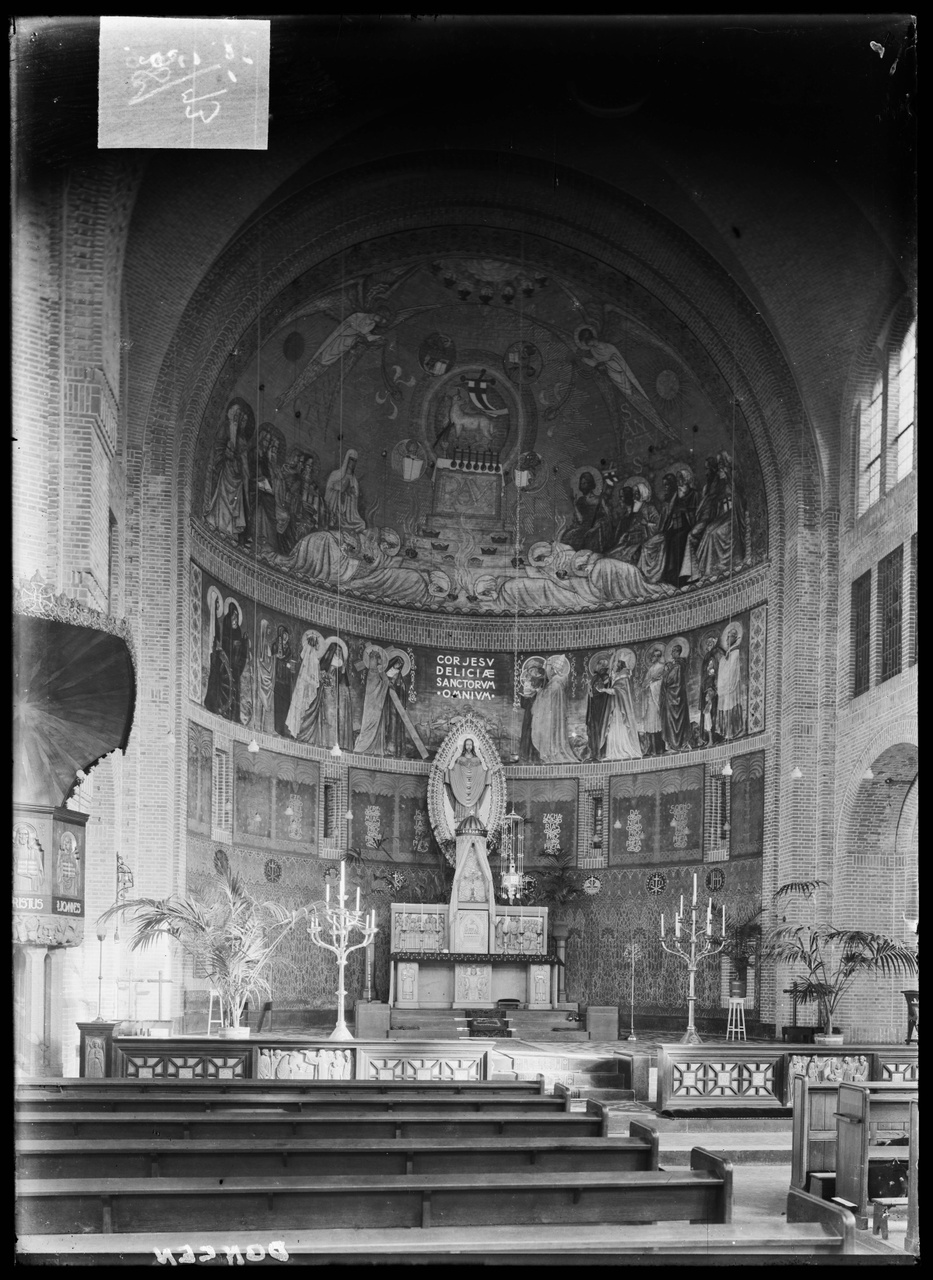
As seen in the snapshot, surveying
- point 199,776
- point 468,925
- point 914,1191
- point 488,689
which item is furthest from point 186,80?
point 488,689

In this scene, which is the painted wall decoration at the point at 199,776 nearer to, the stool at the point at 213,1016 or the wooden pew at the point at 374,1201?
the stool at the point at 213,1016

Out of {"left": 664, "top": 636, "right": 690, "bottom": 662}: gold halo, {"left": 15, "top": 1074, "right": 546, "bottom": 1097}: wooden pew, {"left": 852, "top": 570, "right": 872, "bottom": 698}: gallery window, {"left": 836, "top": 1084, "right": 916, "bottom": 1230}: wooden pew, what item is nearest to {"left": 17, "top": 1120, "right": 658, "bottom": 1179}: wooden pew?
{"left": 836, "top": 1084, "right": 916, "bottom": 1230}: wooden pew

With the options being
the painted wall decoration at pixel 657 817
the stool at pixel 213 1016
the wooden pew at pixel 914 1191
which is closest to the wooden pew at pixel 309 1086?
the wooden pew at pixel 914 1191

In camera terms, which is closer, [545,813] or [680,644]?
[680,644]

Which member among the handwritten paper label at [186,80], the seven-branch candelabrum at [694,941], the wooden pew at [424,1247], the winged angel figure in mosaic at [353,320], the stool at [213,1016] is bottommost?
the stool at [213,1016]

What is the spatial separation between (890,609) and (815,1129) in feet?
37.7

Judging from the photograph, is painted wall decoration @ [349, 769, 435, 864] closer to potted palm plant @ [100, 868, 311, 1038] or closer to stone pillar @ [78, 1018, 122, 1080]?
potted palm plant @ [100, 868, 311, 1038]

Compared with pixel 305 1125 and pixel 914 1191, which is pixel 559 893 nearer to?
pixel 305 1125

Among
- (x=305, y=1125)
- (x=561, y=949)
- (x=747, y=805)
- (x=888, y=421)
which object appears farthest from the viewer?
(x=561, y=949)

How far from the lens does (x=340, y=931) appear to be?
18.4m

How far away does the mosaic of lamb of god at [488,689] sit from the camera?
2377 centimetres

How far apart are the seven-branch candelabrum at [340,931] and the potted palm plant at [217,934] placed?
615 mm

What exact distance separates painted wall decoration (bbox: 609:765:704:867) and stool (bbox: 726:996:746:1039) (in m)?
2.79
